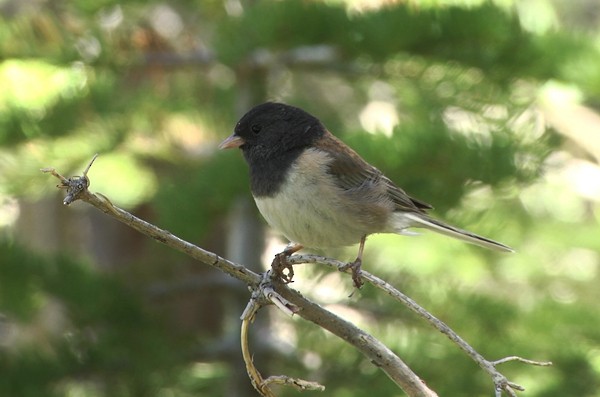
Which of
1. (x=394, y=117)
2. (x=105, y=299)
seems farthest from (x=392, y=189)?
(x=394, y=117)

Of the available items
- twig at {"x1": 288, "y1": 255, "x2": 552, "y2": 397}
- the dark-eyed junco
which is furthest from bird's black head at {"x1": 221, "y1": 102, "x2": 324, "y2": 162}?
twig at {"x1": 288, "y1": 255, "x2": 552, "y2": 397}

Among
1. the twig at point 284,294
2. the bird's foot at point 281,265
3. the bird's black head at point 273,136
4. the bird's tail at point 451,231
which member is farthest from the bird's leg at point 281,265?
the bird's tail at point 451,231

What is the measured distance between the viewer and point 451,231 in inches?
81.7

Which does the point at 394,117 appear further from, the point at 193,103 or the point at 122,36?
the point at 122,36

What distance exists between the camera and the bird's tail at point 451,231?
1969mm

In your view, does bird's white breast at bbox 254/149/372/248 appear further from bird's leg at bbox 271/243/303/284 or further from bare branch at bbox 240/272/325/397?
bare branch at bbox 240/272/325/397

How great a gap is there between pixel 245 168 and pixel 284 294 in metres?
1.23

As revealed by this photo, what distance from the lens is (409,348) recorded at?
2822 millimetres

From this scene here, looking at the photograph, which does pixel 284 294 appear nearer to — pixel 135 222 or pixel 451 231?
pixel 135 222

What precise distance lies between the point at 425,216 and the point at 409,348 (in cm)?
73

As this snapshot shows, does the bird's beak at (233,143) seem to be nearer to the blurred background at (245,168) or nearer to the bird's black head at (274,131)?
the bird's black head at (274,131)

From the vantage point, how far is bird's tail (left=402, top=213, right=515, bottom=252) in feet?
6.46

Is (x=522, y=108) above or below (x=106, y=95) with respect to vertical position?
below

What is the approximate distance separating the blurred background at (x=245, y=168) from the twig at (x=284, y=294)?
1.14 metres
